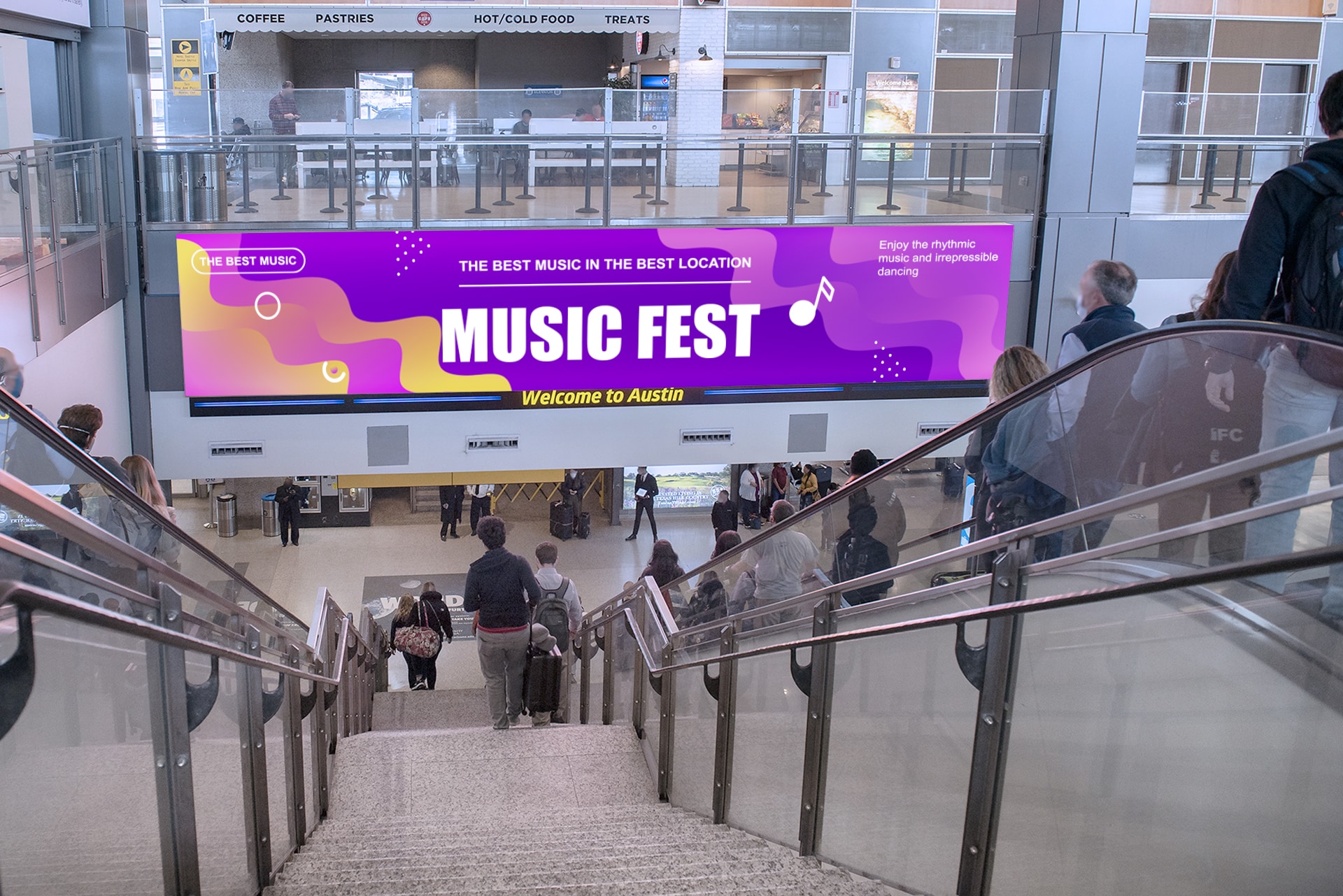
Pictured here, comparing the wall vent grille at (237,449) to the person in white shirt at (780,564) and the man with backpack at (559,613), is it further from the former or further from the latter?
the person in white shirt at (780,564)

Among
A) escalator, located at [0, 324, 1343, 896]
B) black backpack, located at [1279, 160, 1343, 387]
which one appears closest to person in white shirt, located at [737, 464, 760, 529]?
escalator, located at [0, 324, 1343, 896]

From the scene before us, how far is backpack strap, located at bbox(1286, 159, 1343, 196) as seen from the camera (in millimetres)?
2545

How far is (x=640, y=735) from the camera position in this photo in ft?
20.2

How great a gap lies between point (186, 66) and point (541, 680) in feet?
17.7

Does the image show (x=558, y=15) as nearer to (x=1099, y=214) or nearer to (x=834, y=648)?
(x=1099, y=214)

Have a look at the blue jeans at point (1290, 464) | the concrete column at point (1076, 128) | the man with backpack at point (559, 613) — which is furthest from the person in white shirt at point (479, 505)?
the blue jeans at point (1290, 464)

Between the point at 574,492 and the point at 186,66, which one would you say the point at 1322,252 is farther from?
the point at 574,492

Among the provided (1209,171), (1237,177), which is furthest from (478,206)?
(1237,177)

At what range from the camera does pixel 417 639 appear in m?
9.68

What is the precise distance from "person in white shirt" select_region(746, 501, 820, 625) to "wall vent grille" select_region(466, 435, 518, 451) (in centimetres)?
472

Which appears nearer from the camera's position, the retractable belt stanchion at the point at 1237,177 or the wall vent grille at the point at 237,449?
the wall vent grille at the point at 237,449

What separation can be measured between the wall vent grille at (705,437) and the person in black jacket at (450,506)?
7.24 meters

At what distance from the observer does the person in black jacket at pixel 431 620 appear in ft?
32.2

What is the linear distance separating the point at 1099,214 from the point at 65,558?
358 inches
